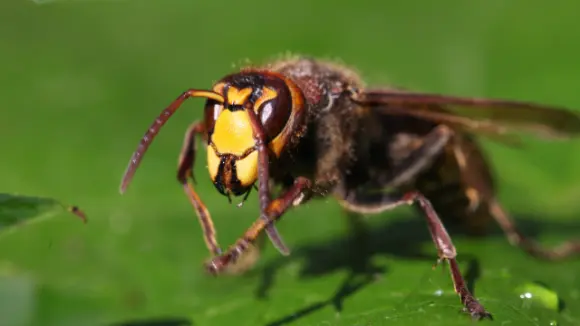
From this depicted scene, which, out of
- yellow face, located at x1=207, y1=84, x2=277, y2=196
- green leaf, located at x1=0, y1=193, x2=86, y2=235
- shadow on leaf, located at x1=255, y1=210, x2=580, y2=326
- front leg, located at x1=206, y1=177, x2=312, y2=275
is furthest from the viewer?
shadow on leaf, located at x1=255, y1=210, x2=580, y2=326

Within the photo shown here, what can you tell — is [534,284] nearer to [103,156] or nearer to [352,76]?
[352,76]

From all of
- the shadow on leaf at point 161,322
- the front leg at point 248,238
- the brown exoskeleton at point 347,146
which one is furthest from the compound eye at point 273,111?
the shadow on leaf at point 161,322

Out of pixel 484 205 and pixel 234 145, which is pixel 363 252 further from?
pixel 234 145

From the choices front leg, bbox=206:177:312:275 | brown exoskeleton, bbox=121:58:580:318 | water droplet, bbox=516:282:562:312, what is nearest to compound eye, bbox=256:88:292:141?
brown exoskeleton, bbox=121:58:580:318

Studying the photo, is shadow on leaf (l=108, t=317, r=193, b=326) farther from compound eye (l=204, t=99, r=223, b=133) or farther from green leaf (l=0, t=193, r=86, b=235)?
green leaf (l=0, t=193, r=86, b=235)

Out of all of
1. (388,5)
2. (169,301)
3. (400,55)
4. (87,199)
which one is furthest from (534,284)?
(388,5)

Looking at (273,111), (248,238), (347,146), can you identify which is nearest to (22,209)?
(248,238)

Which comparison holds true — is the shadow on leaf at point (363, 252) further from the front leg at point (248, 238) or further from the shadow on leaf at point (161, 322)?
the front leg at point (248, 238)
